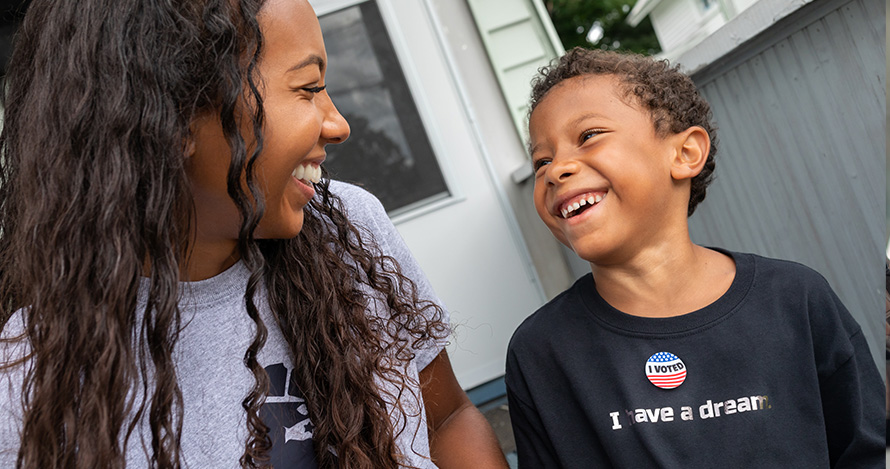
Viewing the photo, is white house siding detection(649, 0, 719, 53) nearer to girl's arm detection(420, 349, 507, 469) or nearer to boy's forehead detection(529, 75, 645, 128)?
boy's forehead detection(529, 75, 645, 128)

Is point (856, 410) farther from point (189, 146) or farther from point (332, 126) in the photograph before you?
point (189, 146)

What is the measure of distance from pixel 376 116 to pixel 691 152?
2326 millimetres

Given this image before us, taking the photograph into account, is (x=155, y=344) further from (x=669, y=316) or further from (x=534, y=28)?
(x=534, y=28)

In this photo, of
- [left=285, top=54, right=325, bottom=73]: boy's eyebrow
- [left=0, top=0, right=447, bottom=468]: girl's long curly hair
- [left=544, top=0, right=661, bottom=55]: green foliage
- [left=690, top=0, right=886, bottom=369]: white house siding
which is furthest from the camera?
[left=544, top=0, right=661, bottom=55]: green foliage

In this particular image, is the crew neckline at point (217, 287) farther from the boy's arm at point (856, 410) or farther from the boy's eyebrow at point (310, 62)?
the boy's arm at point (856, 410)

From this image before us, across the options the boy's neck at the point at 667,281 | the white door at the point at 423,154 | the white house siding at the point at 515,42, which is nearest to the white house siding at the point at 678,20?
the white house siding at the point at 515,42

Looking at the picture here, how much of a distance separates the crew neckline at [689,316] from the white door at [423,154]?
7.22 ft

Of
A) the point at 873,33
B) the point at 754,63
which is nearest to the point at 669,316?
the point at 873,33

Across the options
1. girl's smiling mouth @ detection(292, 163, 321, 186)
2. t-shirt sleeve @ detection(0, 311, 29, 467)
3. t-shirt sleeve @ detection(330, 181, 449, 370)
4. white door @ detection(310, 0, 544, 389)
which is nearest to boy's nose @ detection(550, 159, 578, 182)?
t-shirt sleeve @ detection(330, 181, 449, 370)

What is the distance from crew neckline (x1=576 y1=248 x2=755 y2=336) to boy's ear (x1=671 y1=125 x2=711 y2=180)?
0.20 meters

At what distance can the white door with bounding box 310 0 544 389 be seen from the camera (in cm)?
358

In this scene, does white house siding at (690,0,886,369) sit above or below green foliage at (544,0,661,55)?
below

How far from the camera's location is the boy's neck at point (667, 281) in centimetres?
136

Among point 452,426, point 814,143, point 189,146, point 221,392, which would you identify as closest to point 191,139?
point 189,146
